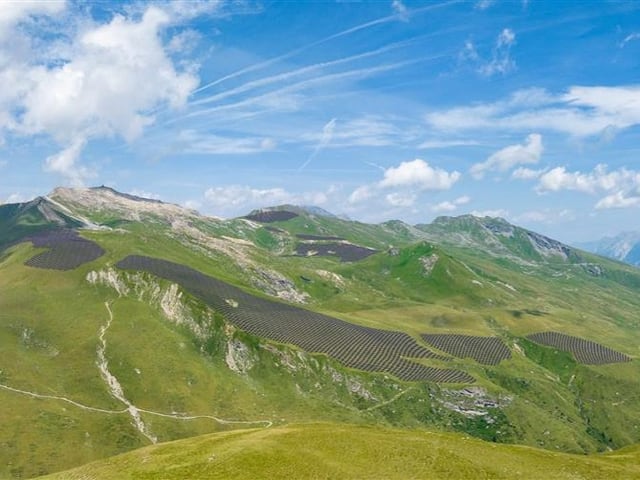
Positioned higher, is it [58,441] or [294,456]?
[294,456]

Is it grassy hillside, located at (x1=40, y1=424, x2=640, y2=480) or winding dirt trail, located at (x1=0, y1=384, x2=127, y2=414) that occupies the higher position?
grassy hillside, located at (x1=40, y1=424, x2=640, y2=480)

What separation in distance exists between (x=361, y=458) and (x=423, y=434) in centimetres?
2226

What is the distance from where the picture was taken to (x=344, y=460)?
87.0 metres

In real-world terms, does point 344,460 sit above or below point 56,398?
above

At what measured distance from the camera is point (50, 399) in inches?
7436

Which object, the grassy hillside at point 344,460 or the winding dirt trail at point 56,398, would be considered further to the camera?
the winding dirt trail at point 56,398

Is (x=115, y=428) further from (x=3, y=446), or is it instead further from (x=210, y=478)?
(x=210, y=478)

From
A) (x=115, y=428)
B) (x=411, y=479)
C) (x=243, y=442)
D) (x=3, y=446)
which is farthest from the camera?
(x=115, y=428)

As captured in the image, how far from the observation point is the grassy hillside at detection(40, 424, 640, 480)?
83062mm

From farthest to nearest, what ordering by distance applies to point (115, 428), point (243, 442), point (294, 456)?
point (115, 428), point (243, 442), point (294, 456)

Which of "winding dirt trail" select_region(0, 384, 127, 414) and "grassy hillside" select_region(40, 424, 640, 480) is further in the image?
"winding dirt trail" select_region(0, 384, 127, 414)

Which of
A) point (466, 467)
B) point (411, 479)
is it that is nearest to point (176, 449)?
point (411, 479)

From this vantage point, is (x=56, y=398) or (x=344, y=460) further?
(x=56, y=398)

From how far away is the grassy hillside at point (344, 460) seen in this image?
273 ft
